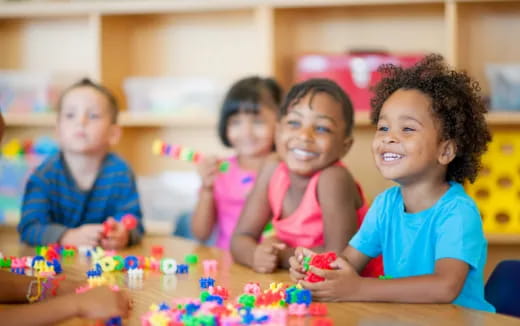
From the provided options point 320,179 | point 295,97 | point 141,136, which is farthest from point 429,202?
point 141,136

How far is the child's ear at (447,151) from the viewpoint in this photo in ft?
5.12

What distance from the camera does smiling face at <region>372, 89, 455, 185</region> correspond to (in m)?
1.53

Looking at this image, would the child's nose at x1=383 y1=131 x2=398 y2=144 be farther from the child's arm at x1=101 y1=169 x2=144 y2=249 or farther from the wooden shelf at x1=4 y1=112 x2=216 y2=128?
the wooden shelf at x1=4 y1=112 x2=216 y2=128

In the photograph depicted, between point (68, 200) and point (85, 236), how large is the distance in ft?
0.90

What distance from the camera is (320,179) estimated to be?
1863mm

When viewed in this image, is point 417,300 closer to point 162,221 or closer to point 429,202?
point 429,202

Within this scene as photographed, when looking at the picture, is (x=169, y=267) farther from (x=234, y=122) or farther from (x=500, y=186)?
(x=500, y=186)

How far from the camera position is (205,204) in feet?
8.48

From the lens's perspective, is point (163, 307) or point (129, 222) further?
point (129, 222)

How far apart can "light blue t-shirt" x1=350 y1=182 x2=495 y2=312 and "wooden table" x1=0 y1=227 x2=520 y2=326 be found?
0.14m

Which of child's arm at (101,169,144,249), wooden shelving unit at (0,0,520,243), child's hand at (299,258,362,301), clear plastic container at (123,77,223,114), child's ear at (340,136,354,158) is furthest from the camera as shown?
clear plastic container at (123,77,223,114)

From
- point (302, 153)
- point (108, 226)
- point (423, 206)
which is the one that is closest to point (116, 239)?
point (108, 226)

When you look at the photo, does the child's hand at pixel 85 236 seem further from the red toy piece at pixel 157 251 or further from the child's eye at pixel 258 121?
the child's eye at pixel 258 121

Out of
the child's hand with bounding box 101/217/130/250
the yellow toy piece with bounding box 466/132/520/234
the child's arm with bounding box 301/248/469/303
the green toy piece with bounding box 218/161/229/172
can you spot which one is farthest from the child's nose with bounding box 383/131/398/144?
the yellow toy piece with bounding box 466/132/520/234
